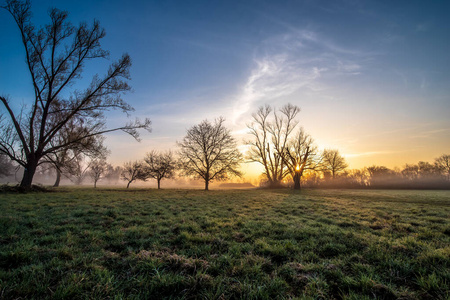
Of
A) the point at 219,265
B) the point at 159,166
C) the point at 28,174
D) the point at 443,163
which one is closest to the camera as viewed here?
the point at 219,265

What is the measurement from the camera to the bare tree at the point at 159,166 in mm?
40562

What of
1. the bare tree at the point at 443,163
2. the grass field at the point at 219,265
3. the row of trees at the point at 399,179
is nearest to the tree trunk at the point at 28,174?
the grass field at the point at 219,265

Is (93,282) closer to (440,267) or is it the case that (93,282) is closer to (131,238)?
(131,238)

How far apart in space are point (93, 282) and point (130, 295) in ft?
2.32

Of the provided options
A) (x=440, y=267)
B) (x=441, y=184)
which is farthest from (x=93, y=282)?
(x=441, y=184)

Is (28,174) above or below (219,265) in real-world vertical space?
above

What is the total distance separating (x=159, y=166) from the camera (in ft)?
134

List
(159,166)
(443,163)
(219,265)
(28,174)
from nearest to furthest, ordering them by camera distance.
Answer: (219,265), (28,174), (159,166), (443,163)

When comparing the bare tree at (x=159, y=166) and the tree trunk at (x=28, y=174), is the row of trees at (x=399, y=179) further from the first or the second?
the tree trunk at (x=28, y=174)

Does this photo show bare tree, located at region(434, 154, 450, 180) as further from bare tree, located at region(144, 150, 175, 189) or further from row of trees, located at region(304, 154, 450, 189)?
bare tree, located at region(144, 150, 175, 189)

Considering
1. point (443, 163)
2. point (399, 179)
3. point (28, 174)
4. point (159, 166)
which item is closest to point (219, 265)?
point (28, 174)

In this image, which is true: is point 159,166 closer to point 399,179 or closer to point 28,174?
point 28,174

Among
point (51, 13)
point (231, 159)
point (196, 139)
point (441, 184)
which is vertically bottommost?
point (441, 184)

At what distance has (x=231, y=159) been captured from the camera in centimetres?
3450
